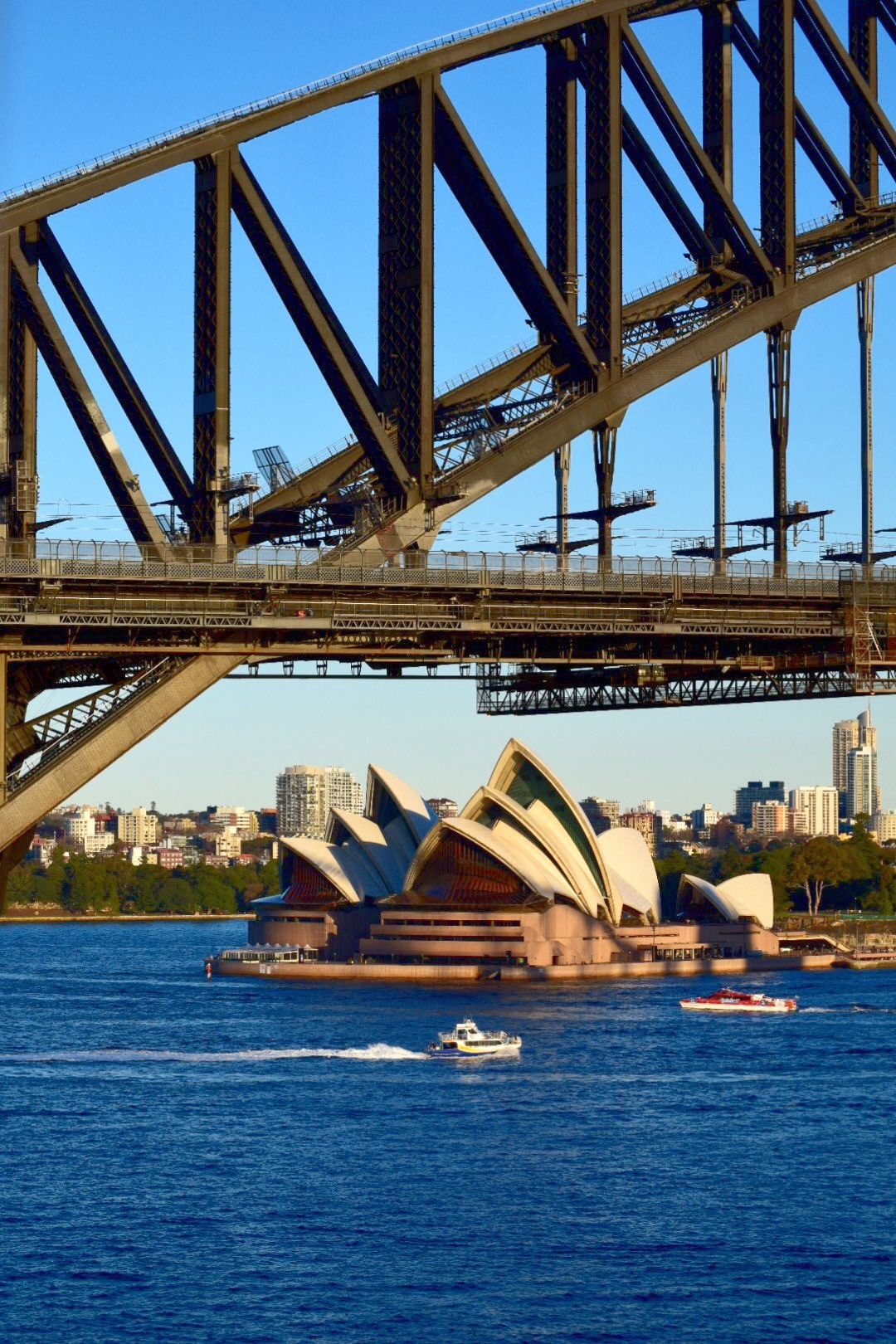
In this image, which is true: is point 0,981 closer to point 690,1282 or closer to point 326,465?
point 326,465

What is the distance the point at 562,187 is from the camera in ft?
244

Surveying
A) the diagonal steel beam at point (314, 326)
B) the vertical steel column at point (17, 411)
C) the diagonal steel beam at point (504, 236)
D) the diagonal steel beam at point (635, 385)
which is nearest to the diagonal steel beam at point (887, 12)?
the diagonal steel beam at point (635, 385)

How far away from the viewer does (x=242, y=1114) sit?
2386 inches

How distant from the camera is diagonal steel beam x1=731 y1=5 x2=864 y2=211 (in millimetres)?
80500

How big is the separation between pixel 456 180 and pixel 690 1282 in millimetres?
36260

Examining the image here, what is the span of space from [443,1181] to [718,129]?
4010 centimetres

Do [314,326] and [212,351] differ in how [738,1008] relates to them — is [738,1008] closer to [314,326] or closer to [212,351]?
[314,326]

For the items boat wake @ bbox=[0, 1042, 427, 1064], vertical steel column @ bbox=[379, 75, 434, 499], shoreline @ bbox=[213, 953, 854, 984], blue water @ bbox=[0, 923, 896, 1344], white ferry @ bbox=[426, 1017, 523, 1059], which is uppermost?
→ vertical steel column @ bbox=[379, 75, 434, 499]

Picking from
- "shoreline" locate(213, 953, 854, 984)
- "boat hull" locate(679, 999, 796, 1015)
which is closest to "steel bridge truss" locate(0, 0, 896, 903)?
"boat hull" locate(679, 999, 796, 1015)

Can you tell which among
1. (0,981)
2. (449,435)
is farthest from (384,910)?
(449,435)

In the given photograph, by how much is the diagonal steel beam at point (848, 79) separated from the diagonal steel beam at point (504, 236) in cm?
1628

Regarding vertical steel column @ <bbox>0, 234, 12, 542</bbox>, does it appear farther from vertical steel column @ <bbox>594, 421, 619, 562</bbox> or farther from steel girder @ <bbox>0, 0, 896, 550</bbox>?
vertical steel column @ <bbox>594, 421, 619, 562</bbox>

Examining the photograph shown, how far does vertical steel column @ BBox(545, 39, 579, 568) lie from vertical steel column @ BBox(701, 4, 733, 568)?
5.46 metres

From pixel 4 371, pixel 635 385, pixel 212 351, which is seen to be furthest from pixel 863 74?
pixel 4 371
